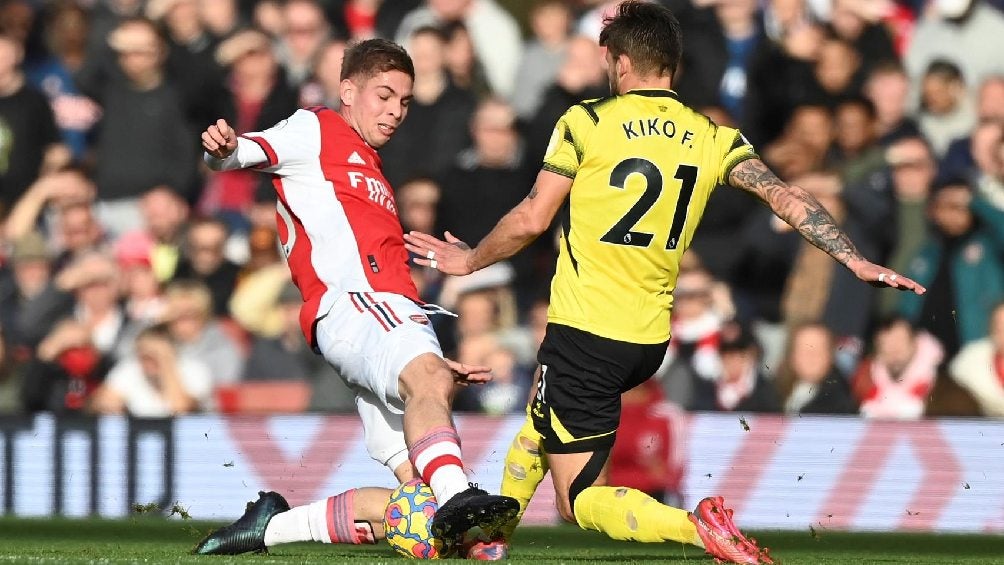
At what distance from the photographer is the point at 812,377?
10469 mm

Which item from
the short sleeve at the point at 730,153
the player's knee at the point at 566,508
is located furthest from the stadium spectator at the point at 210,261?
the short sleeve at the point at 730,153

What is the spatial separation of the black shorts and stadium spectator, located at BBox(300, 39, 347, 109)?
6430 mm

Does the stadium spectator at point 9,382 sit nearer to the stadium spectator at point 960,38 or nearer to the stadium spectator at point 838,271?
the stadium spectator at point 838,271

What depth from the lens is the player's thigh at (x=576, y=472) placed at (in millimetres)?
5840

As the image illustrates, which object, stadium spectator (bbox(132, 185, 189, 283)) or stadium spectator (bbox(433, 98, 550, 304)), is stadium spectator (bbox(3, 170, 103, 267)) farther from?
stadium spectator (bbox(433, 98, 550, 304))

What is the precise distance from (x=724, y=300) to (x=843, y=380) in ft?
3.31

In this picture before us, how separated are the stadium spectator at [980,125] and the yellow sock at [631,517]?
20.5 ft

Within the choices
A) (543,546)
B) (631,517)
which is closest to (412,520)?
(631,517)

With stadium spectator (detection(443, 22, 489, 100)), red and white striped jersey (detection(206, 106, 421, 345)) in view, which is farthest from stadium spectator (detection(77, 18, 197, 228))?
red and white striped jersey (detection(206, 106, 421, 345))

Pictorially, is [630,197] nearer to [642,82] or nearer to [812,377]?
[642,82]

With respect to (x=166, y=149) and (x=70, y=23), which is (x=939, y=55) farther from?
(x=70, y=23)

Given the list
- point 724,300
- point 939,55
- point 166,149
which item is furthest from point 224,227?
point 939,55

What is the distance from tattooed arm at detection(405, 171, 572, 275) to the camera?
5.85 metres

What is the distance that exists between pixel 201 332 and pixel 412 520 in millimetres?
5808
